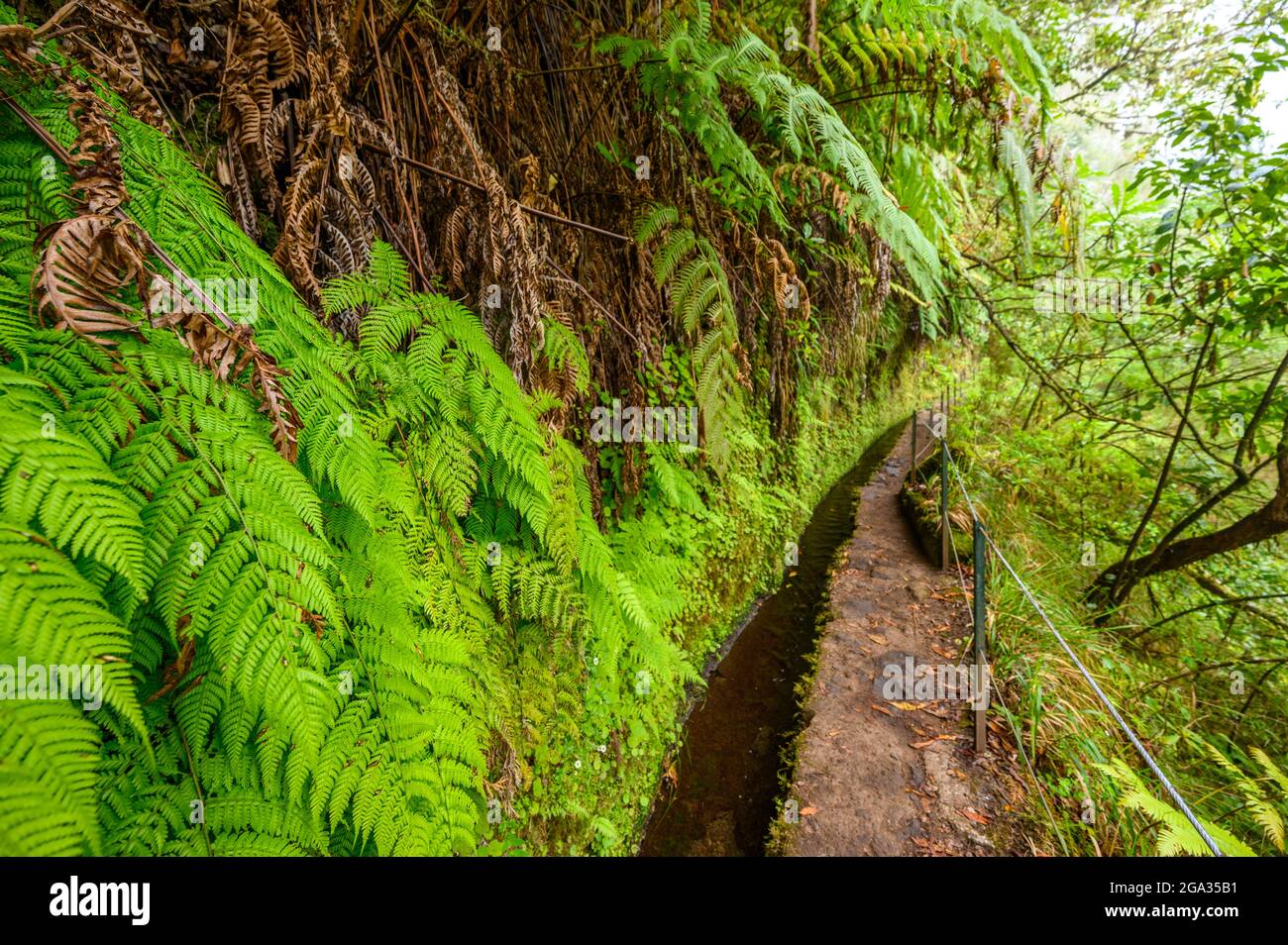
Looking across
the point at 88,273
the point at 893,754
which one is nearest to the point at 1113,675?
the point at 893,754

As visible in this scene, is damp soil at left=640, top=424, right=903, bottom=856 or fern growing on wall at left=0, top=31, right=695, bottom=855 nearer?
fern growing on wall at left=0, top=31, right=695, bottom=855

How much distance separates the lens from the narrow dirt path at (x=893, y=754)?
102 inches

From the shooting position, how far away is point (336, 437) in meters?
1.43

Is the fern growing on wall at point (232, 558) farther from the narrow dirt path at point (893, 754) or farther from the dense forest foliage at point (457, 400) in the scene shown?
the narrow dirt path at point (893, 754)

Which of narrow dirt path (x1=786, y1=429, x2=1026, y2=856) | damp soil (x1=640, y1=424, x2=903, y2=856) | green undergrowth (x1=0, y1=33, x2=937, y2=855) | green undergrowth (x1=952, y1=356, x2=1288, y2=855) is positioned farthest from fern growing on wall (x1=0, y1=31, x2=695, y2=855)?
green undergrowth (x1=952, y1=356, x2=1288, y2=855)

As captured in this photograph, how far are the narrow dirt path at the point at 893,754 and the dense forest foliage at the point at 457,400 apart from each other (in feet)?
1.05

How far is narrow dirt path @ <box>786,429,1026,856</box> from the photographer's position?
8.46 feet

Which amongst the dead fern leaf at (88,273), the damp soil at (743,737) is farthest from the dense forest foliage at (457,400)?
the damp soil at (743,737)

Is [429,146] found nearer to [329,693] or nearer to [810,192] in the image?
[329,693]

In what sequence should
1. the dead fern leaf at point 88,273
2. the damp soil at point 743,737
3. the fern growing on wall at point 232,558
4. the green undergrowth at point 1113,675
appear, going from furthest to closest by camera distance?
the damp soil at point 743,737, the green undergrowth at point 1113,675, the dead fern leaf at point 88,273, the fern growing on wall at point 232,558

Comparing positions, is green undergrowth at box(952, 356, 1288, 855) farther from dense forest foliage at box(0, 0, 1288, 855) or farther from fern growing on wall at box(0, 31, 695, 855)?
fern growing on wall at box(0, 31, 695, 855)

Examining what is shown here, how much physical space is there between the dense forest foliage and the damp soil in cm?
22

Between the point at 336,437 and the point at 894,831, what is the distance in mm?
2983
